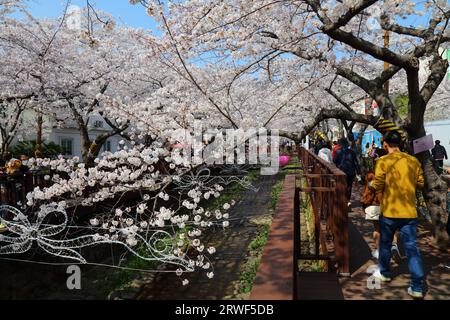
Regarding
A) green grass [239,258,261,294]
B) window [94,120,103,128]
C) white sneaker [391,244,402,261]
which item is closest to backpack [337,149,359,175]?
green grass [239,258,261,294]

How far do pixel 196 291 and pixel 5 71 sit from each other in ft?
33.3

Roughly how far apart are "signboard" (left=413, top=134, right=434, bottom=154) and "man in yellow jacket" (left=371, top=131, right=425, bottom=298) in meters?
1.96

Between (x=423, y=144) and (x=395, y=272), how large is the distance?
2.24 meters

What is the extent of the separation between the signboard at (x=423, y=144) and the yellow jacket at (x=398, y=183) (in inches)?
77.1

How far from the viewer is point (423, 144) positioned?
580cm

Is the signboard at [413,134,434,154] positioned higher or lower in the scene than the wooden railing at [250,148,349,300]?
higher

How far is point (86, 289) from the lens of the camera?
6.40m

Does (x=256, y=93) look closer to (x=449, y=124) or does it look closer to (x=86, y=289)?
(x=86, y=289)

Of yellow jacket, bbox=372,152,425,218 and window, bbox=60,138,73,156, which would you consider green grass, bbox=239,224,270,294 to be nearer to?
yellow jacket, bbox=372,152,425,218

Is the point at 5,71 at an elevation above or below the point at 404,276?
above

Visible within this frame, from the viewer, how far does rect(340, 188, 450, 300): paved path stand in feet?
13.3

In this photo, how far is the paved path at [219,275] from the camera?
18.5ft

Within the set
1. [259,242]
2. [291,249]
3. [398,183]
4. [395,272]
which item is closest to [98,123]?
[259,242]

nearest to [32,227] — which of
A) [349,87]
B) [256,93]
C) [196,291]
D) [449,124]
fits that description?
[196,291]
